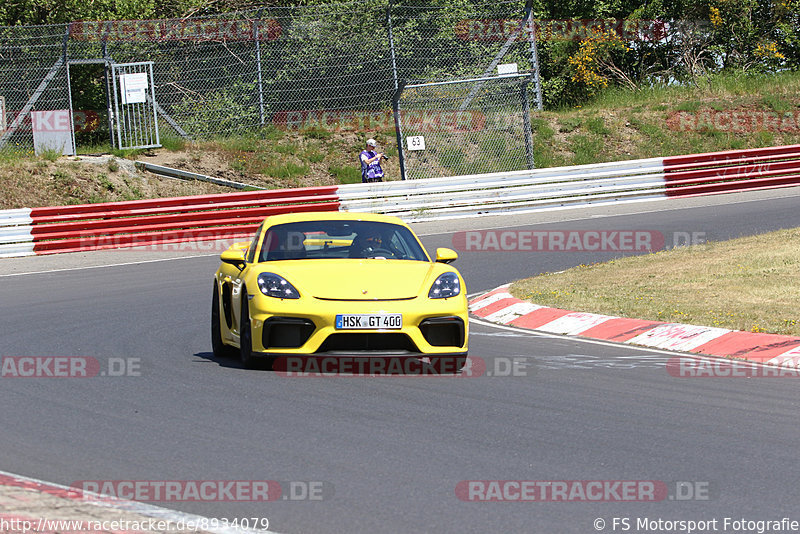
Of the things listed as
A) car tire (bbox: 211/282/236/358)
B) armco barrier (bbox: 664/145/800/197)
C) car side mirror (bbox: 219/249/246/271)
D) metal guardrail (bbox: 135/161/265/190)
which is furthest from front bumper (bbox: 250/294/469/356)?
metal guardrail (bbox: 135/161/265/190)

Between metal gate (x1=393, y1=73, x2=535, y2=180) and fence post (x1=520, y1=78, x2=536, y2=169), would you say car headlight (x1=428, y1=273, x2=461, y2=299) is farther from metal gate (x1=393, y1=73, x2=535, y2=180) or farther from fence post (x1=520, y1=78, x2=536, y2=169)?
metal gate (x1=393, y1=73, x2=535, y2=180)

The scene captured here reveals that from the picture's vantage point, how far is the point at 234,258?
9312mm

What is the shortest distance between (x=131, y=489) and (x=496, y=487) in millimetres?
1650

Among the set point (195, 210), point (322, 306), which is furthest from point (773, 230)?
point (322, 306)

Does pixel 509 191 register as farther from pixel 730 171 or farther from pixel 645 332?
pixel 645 332

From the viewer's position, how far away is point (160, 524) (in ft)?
16.0

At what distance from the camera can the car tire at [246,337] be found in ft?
28.6

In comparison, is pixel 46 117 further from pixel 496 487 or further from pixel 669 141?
pixel 496 487

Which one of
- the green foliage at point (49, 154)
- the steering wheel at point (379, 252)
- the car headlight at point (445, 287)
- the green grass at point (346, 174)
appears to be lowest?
the car headlight at point (445, 287)

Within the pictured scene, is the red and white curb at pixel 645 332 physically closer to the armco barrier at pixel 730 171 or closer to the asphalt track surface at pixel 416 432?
the asphalt track surface at pixel 416 432

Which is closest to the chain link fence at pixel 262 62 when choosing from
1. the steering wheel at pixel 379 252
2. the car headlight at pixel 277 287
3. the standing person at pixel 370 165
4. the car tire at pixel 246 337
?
the standing person at pixel 370 165

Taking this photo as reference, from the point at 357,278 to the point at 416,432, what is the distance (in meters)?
2.29

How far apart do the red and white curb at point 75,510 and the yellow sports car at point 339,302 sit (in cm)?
318

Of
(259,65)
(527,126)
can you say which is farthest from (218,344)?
(259,65)
